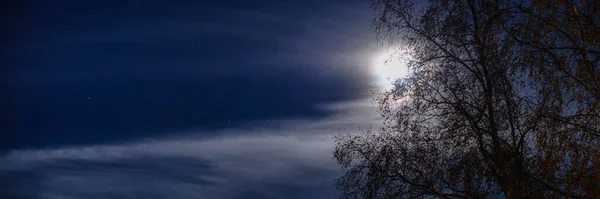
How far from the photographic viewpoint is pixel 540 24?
1509 cm

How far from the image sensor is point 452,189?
1722 centimetres

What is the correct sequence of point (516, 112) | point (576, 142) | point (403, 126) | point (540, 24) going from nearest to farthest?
point (576, 142), point (540, 24), point (516, 112), point (403, 126)

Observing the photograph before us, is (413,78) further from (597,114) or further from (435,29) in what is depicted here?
(597,114)

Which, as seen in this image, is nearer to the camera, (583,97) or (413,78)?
(583,97)

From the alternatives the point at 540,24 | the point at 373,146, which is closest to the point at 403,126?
the point at 373,146

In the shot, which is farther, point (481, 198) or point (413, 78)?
point (413, 78)

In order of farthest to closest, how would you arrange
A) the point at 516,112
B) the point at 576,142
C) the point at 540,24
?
1. the point at 516,112
2. the point at 540,24
3. the point at 576,142

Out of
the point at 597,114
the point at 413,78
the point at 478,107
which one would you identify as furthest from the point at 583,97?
the point at 413,78

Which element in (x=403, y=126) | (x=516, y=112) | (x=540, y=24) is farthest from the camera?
(x=403, y=126)

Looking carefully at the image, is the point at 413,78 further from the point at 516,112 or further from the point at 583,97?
the point at 583,97

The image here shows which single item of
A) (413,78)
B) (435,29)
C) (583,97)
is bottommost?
(583,97)

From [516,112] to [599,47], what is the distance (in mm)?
2810

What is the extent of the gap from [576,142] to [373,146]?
604 centimetres

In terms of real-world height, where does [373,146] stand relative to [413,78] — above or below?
below
